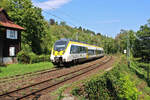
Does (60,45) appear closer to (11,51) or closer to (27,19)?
(11,51)

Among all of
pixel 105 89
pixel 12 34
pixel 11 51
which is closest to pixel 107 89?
pixel 105 89

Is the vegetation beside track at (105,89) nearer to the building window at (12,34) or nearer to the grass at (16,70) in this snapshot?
the grass at (16,70)

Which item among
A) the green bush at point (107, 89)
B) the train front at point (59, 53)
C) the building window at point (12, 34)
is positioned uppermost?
the building window at point (12, 34)

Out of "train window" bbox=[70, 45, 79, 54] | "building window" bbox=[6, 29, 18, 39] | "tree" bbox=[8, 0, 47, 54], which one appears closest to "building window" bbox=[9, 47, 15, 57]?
"building window" bbox=[6, 29, 18, 39]

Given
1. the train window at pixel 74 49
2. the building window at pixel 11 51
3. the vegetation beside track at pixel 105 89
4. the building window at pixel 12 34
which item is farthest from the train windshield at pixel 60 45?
the building window at pixel 12 34

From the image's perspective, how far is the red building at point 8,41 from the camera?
75.7 feet

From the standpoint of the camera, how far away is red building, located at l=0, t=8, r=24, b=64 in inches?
909

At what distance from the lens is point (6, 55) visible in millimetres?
23547

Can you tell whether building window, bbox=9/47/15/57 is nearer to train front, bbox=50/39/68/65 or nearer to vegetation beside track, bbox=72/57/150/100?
train front, bbox=50/39/68/65

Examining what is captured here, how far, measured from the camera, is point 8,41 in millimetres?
24141

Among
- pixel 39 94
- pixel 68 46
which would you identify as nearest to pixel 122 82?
pixel 39 94

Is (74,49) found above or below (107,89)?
above

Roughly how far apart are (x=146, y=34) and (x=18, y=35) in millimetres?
39294

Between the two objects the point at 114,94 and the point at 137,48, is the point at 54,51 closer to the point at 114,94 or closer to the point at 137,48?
the point at 114,94
